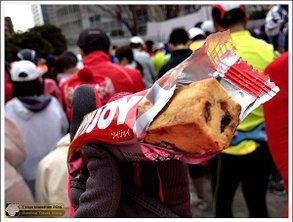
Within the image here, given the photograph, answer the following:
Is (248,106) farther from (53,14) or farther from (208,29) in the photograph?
(208,29)

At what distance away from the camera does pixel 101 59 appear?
222 cm

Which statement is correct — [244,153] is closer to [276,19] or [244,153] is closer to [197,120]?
[276,19]

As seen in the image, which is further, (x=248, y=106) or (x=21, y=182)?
(x=21, y=182)

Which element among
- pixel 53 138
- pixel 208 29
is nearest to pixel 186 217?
pixel 53 138

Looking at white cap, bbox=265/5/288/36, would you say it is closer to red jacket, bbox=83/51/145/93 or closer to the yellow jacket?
the yellow jacket

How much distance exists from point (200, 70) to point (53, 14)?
1.21m

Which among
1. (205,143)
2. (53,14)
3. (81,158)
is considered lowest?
(81,158)

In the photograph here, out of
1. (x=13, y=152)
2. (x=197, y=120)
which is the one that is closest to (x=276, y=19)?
(x=13, y=152)

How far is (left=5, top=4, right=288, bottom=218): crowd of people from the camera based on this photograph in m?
0.73

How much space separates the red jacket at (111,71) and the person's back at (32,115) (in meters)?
0.31

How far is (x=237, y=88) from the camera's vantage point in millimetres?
524

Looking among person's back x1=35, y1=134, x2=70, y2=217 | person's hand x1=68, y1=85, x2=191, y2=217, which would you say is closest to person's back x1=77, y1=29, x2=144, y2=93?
person's back x1=35, y1=134, x2=70, y2=217

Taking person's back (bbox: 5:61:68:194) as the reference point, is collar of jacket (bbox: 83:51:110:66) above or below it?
above

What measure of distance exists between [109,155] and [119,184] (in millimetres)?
57
